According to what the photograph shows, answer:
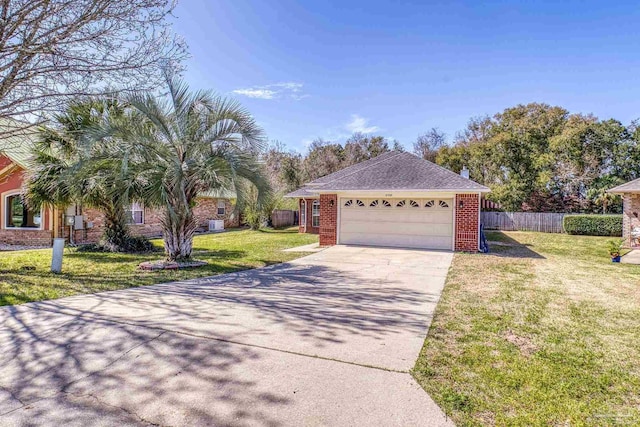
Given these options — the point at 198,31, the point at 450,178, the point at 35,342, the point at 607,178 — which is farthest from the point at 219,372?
the point at 607,178

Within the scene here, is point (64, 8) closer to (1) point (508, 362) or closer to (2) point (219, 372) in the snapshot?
(2) point (219, 372)

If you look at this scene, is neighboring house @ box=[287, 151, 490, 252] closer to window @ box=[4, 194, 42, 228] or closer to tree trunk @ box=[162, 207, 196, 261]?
tree trunk @ box=[162, 207, 196, 261]

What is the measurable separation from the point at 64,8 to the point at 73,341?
6420 mm

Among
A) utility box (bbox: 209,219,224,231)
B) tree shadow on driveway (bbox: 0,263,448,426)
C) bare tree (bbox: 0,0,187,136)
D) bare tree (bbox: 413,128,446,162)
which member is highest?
bare tree (bbox: 413,128,446,162)

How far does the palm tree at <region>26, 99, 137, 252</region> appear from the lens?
356 inches

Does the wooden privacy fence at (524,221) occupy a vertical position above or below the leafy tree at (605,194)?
below

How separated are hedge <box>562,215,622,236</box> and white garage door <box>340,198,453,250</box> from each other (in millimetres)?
11594

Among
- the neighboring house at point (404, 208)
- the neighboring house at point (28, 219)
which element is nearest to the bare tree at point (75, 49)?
the neighboring house at point (28, 219)

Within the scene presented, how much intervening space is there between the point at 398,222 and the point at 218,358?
11.1 metres

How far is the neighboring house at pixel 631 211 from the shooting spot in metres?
15.0

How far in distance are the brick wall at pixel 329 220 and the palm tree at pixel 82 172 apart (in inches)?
286

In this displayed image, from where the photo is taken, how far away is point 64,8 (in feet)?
22.1

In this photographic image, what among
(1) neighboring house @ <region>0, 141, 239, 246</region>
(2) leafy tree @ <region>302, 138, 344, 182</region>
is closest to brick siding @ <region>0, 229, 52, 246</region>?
(1) neighboring house @ <region>0, 141, 239, 246</region>

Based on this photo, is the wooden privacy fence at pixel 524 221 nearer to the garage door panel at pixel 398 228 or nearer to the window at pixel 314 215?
the window at pixel 314 215
